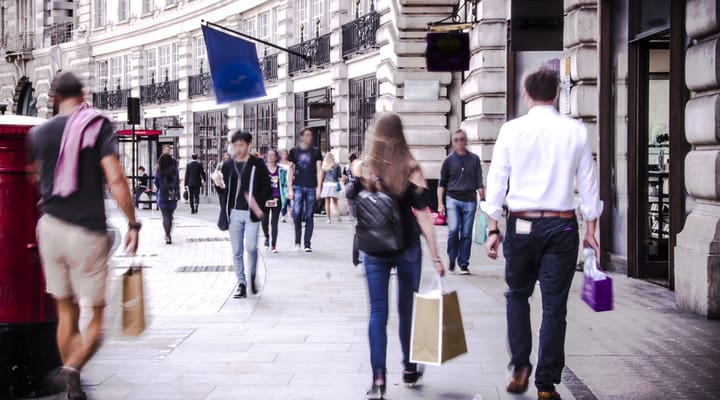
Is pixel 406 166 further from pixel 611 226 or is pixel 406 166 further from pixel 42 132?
pixel 611 226

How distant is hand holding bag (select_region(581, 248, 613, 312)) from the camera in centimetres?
591

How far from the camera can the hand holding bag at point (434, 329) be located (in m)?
5.88

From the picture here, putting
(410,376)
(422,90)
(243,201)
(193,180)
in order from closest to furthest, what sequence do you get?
(410,376) < (243,201) < (422,90) < (193,180)

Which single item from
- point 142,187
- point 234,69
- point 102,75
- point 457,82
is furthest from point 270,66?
point 234,69

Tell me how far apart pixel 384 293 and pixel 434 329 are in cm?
39

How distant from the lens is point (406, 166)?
6.16 m

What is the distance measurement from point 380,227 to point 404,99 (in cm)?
1642

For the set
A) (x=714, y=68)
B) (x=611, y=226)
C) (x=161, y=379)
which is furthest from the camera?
(x=611, y=226)

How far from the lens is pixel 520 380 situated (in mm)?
6109

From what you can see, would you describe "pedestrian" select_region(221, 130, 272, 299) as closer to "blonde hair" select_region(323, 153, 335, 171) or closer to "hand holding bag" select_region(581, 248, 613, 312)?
"hand holding bag" select_region(581, 248, 613, 312)

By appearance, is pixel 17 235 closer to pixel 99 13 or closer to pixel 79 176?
pixel 79 176

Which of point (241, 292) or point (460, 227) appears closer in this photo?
point (241, 292)

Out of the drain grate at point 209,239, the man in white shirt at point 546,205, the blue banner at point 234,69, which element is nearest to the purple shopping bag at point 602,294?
the man in white shirt at point 546,205

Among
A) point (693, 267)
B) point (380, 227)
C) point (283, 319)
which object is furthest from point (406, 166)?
point (693, 267)
